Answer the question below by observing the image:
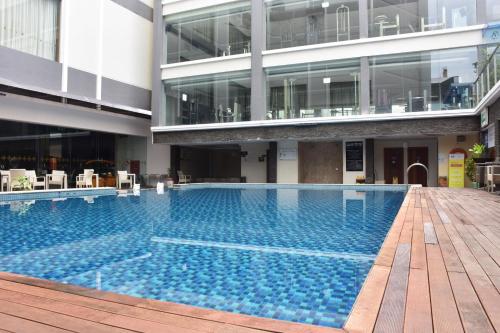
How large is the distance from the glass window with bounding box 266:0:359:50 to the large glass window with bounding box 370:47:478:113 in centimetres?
192

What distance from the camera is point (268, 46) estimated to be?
652 inches

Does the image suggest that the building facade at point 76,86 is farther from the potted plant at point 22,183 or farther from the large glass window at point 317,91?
the large glass window at point 317,91

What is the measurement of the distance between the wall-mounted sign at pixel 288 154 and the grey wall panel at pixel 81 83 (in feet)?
28.9

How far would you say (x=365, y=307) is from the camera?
186 centimetres

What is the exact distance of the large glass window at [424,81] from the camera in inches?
523

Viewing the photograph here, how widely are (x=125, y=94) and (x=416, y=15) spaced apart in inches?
501

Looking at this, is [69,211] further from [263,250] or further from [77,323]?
[77,323]

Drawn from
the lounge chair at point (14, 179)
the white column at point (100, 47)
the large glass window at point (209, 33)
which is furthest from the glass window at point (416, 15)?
the lounge chair at point (14, 179)

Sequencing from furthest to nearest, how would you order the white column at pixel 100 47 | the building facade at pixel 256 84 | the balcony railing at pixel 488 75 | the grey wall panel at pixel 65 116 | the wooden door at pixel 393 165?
the wooden door at pixel 393 165 < the white column at pixel 100 47 < the building facade at pixel 256 84 < the grey wall panel at pixel 65 116 < the balcony railing at pixel 488 75

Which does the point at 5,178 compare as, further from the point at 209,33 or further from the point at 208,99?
the point at 209,33

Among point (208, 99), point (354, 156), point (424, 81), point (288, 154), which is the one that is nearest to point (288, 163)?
point (288, 154)

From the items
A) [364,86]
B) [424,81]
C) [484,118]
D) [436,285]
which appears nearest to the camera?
[436,285]

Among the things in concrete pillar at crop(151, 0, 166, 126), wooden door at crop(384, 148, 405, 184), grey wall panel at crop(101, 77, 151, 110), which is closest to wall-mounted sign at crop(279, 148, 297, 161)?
wooden door at crop(384, 148, 405, 184)

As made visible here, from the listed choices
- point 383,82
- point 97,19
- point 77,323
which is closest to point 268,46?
point 383,82
